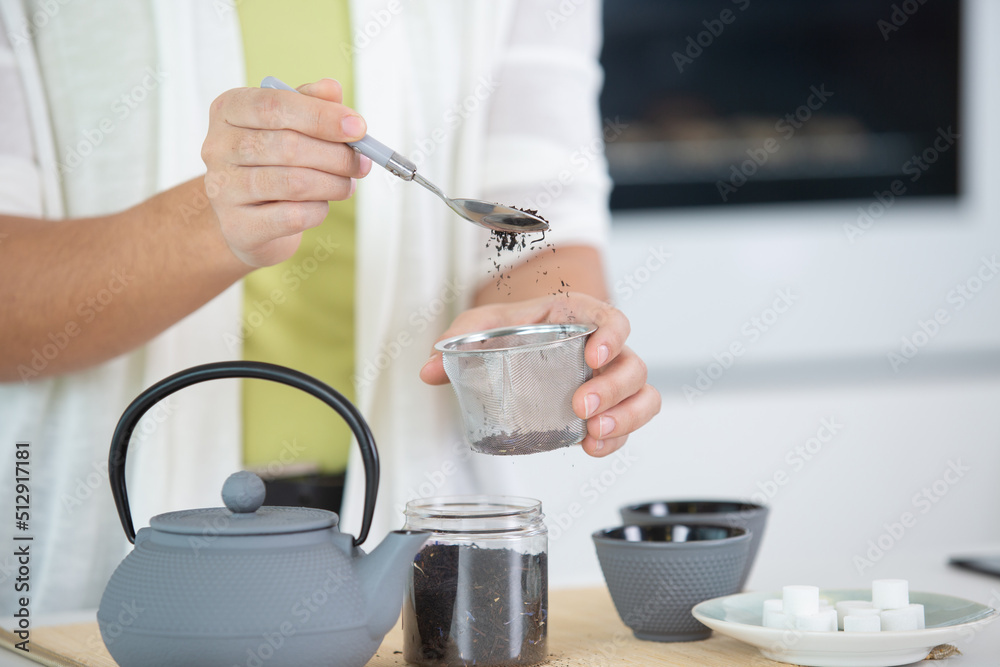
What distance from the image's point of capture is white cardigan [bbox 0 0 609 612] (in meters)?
1.44

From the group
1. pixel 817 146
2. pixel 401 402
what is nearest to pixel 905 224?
pixel 817 146

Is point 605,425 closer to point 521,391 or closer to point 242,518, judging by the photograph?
point 521,391

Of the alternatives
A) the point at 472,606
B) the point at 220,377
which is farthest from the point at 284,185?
the point at 472,606

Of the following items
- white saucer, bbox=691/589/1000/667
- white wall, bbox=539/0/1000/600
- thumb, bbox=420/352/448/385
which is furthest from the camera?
white wall, bbox=539/0/1000/600

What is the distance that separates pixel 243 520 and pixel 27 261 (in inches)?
23.9

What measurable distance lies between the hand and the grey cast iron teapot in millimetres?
266

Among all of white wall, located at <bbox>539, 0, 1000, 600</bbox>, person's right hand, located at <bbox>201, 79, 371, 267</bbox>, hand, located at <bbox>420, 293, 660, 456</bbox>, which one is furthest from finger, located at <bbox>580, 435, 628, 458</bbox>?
white wall, located at <bbox>539, 0, 1000, 600</bbox>

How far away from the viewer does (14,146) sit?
4.50 feet

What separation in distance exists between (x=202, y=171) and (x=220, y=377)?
72cm

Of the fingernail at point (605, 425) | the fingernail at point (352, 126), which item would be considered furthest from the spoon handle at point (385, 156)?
the fingernail at point (605, 425)

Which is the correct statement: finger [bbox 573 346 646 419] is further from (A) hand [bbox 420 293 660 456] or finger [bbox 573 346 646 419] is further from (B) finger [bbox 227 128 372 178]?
(B) finger [bbox 227 128 372 178]

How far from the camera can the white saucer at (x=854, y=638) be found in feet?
2.93

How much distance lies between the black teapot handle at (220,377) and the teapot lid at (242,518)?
0.16ft

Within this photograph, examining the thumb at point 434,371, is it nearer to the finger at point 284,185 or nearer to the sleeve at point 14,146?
the finger at point 284,185
